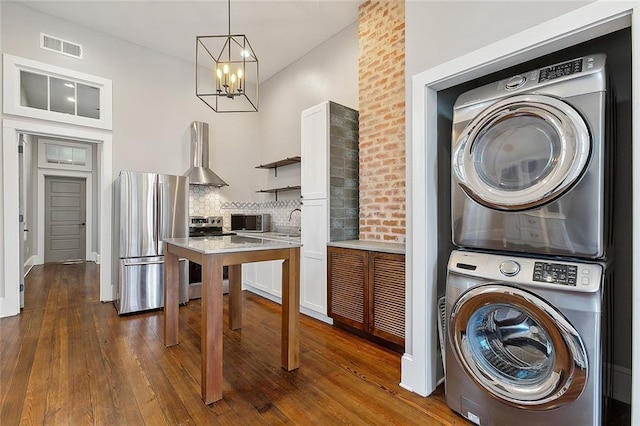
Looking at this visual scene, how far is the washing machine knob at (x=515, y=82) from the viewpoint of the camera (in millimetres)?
1566

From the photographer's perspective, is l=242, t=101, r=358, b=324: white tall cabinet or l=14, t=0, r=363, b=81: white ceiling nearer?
l=242, t=101, r=358, b=324: white tall cabinet

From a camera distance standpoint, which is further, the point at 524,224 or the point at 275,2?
the point at 275,2

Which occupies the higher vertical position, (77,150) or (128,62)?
(128,62)

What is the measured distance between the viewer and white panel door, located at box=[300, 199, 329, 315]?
321cm

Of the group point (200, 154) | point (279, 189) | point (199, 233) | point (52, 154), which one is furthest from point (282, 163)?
point (52, 154)

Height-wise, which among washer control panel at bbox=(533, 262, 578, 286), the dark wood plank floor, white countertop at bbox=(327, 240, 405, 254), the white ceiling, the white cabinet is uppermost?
the white ceiling

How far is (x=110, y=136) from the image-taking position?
4.07m

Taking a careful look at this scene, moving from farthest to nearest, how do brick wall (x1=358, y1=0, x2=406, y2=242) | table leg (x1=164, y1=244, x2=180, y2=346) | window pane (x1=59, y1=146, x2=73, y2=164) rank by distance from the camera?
window pane (x1=59, y1=146, x2=73, y2=164)
brick wall (x1=358, y1=0, x2=406, y2=242)
table leg (x1=164, y1=244, x2=180, y2=346)

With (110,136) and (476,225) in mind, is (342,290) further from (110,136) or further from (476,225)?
(110,136)

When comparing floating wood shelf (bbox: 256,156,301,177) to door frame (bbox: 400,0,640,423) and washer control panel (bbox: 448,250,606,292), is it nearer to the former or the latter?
door frame (bbox: 400,0,640,423)

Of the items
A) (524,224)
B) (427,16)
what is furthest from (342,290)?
(427,16)

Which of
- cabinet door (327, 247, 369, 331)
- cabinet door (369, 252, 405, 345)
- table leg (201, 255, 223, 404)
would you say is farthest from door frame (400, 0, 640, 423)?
table leg (201, 255, 223, 404)

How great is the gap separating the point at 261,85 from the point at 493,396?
5378 millimetres

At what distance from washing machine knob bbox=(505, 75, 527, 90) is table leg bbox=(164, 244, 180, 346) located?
2620 mm
